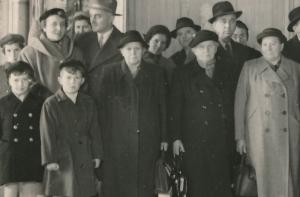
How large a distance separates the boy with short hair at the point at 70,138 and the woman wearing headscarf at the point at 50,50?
404 millimetres

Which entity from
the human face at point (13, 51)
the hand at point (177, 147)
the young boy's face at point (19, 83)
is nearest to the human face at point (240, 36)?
the hand at point (177, 147)

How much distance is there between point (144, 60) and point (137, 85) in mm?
533

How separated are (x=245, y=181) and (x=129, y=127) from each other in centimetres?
119

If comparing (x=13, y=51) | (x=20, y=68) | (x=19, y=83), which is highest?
(x=13, y=51)

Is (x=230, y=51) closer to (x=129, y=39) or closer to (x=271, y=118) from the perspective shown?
(x=271, y=118)

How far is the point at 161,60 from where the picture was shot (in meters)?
5.97

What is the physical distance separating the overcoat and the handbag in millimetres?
1863

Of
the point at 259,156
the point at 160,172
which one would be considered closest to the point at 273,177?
the point at 259,156

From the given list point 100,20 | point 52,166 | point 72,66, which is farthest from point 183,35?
point 52,166

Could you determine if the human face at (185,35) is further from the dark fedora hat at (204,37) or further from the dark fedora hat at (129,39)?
the dark fedora hat at (129,39)

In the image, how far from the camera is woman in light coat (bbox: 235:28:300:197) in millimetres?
5141

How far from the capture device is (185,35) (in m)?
6.42

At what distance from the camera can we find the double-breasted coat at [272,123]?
16.9 ft

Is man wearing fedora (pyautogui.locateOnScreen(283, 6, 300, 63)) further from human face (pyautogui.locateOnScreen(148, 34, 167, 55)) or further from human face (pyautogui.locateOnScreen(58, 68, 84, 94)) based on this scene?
human face (pyautogui.locateOnScreen(58, 68, 84, 94))
